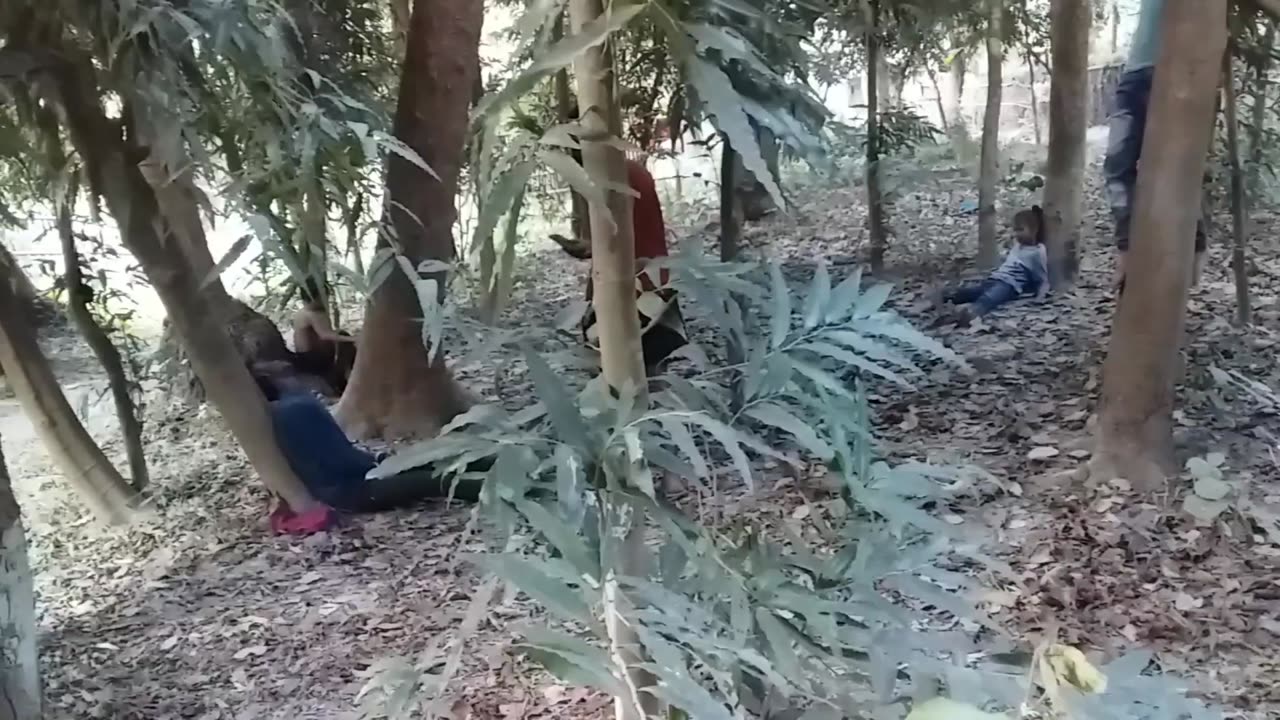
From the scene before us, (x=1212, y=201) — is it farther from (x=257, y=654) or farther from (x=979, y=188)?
(x=257, y=654)

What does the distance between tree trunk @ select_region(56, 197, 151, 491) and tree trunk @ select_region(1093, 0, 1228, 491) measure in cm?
180

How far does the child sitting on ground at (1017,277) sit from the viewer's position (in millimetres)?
2850

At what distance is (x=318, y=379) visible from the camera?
2.33 m

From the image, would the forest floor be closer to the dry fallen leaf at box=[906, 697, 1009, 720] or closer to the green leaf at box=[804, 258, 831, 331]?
the green leaf at box=[804, 258, 831, 331]

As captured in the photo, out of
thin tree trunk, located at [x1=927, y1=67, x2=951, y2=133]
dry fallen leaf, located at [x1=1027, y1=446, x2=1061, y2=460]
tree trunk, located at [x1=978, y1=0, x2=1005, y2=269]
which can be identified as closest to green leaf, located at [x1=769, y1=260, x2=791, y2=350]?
dry fallen leaf, located at [x1=1027, y1=446, x2=1061, y2=460]

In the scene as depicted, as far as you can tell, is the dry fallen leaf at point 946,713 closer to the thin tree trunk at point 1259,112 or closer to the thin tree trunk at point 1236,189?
the thin tree trunk at point 1236,189

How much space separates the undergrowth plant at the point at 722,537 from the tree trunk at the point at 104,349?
4.31ft

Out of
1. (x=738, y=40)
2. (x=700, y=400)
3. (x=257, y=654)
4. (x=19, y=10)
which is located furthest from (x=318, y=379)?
(x=738, y=40)

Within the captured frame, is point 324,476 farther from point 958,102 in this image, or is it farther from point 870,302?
point 958,102

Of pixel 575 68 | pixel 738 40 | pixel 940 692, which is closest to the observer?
pixel 738 40

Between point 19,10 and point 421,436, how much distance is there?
1238 millimetres

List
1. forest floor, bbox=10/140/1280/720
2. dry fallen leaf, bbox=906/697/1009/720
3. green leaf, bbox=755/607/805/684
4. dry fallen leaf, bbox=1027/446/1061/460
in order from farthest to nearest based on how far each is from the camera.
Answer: dry fallen leaf, bbox=1027/446/1061/460 → forest floor, bbox=10/140/1280/720 → green leaf, bbox=755/607/805/684 → dry fallen leaf, bbox=906/697/1009/720

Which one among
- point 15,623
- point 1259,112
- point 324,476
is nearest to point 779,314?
point 15,623

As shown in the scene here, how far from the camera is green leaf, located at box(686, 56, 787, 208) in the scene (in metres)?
0.57
